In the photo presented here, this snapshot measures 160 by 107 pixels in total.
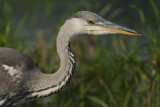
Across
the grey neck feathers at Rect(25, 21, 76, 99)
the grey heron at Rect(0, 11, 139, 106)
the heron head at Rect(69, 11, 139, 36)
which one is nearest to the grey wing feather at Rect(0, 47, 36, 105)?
the grey heron at Rect(0, 11, 139, 106)

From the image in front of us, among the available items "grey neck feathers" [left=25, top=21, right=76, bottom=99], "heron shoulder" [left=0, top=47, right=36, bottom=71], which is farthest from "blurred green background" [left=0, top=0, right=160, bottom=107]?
"heron shoulder" [left=0, top=47, right=36, bottom=71]

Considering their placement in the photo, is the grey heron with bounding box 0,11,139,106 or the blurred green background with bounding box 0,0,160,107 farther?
the blurred green background with bounding box 0,0,160,107

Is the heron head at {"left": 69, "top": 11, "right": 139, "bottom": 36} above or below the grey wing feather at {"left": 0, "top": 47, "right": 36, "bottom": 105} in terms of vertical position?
above

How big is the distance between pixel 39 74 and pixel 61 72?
0.25 meters

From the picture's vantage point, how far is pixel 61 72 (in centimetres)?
372

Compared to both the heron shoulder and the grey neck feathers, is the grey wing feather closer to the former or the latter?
the heron shoulder

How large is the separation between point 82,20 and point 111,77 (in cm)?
174

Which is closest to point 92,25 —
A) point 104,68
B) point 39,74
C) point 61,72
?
point 61,72

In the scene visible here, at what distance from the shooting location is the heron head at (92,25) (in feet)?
12.1

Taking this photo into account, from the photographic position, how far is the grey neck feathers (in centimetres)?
366

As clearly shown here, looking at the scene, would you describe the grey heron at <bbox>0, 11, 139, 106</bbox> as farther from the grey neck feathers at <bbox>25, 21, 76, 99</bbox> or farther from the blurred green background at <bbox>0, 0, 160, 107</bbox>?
the blurred green background at <bbox>0, 0, 160, 107</bbox>

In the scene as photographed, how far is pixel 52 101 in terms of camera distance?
5.20m

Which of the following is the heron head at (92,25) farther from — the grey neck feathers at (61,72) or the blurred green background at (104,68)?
the blurred green background at (104,68)

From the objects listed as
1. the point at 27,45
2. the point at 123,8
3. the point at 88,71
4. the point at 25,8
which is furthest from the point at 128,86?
the point at 25,8
